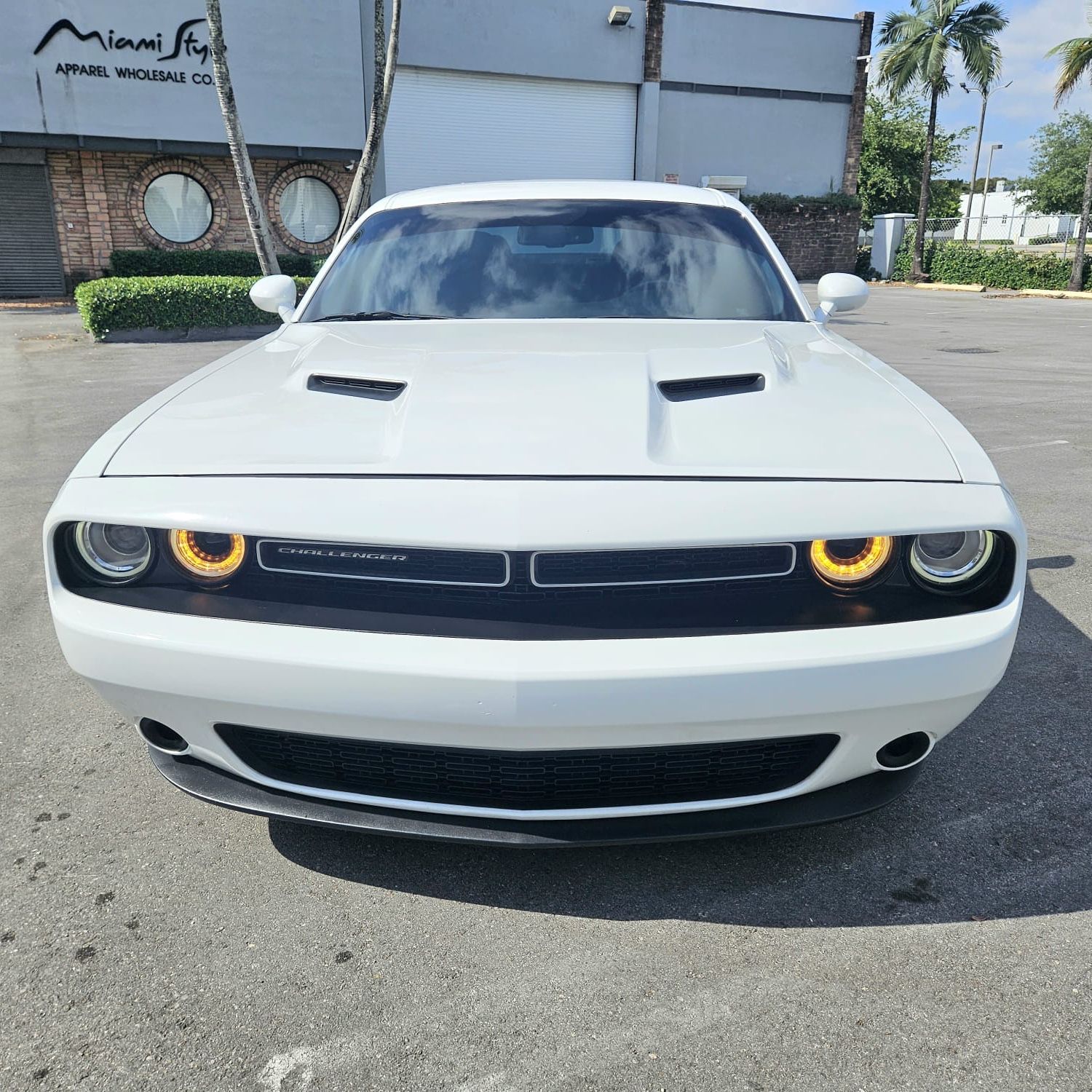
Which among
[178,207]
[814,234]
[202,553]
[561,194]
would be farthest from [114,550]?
[814,234]

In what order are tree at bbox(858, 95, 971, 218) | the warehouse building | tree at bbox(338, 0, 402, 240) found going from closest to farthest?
tree at bbox(338, 0, 402, 240)
the warehouse building
tree at bbox(858, 95, 971, 218)

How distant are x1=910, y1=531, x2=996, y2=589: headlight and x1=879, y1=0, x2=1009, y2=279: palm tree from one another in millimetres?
29528

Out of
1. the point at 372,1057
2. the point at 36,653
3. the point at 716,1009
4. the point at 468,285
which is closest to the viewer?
the point at 372,1057

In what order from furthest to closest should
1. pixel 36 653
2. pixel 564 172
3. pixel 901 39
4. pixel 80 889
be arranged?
1. pixel 901 39
2. pixel 564 172
3. pixel 36 653
4. pixel 80 889

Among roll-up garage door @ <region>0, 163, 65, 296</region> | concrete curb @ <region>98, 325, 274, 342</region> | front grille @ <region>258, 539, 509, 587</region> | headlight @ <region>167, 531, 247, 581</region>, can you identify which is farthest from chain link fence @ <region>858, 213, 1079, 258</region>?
headlight @ <region>167, 531, 247, 581</region>

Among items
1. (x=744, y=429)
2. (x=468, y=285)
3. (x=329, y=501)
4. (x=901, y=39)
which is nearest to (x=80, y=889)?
(x=329, y=501)

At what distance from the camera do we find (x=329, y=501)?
67.5 inches

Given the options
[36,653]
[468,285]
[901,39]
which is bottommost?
[36,653]

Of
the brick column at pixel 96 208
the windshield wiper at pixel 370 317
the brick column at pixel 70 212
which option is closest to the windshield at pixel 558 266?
the windshield wiper at pixel 370 317

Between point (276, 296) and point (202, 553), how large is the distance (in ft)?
6.05

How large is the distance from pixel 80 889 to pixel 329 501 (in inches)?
43.2

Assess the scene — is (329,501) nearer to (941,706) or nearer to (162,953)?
(162,953)

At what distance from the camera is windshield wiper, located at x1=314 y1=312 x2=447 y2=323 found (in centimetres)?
297

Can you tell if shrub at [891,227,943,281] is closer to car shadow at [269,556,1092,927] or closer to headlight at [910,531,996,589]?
car shadow at [269,556,1092,927]
